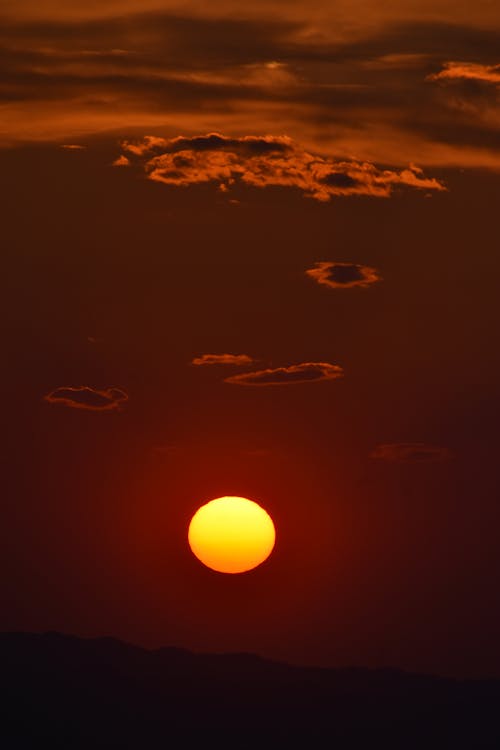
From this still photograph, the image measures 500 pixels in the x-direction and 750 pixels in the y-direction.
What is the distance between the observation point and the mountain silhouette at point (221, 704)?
109 meters

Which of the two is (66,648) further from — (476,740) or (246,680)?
(476,740)

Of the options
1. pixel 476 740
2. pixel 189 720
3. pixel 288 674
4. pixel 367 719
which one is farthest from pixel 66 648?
pixel 476 740

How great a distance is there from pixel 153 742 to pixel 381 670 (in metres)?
29.1

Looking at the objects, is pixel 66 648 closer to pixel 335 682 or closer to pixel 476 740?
pixel 335 682

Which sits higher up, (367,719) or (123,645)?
(123,645)

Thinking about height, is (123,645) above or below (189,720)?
above

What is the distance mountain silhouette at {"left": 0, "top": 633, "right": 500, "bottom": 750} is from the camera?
109 metres

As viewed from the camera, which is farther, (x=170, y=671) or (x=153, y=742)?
(x=170, y=671)

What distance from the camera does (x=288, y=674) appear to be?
386ft

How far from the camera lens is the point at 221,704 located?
11256 centimetres

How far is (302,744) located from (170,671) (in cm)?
1647

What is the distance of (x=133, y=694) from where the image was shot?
115m

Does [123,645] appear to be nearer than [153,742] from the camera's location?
No

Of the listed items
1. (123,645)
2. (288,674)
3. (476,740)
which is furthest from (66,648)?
(476,740)
